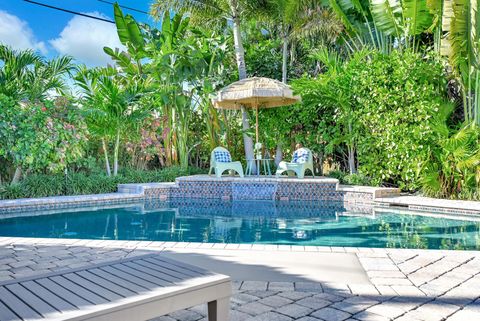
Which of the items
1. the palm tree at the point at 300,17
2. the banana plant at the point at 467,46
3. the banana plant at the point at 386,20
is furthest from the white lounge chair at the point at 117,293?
the palm tree at the point at 300,17

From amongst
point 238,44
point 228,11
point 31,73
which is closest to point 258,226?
point 31,73

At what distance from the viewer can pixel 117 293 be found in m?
1.93

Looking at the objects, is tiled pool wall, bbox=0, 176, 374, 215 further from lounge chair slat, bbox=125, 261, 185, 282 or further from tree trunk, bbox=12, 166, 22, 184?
lounge chair slat, bbox=125, 261, 185, 282

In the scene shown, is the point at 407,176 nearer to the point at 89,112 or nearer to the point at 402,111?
the point at 402,111

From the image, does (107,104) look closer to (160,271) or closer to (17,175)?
(17,175)

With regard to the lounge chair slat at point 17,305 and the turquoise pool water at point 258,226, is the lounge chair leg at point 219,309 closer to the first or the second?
the lounge chair slat at point 17,305

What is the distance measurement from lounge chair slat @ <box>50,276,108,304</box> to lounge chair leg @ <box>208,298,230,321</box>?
2.16ft

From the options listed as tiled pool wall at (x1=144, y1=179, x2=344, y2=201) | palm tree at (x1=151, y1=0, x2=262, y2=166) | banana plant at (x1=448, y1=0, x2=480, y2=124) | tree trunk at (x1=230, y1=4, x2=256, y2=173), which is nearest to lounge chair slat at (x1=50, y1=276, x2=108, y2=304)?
tiled pool wall at (x1=144, y1=179, x2=344, y2=201)

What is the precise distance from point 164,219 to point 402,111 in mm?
6470

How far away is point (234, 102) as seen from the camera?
41.0 ft

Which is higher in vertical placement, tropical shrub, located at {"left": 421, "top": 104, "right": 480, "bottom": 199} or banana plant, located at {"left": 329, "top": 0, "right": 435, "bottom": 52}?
banana plant, located at {"left": 329, "top": 0, "right": 435, "bottom": 52}

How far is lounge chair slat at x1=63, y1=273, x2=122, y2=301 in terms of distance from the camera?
189 cm

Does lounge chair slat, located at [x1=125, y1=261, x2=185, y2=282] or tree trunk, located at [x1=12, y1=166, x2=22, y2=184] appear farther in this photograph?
tree trunk, located at [x1=12, y1=166, x2=22, y2=184]

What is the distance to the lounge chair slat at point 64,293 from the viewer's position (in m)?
1.81
